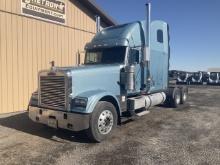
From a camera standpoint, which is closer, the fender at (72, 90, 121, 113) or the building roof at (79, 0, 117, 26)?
the fender at (72, 90, 121, 113)

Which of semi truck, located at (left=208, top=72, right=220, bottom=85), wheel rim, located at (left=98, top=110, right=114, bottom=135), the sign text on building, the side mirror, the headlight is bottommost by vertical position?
wheel rim, located at (left=98, top=110, right=114, bottom=135)

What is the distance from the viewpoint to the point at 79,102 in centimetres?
637

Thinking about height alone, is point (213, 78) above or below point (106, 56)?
below

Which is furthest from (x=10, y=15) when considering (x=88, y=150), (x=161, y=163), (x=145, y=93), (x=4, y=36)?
(x=161, y=163)

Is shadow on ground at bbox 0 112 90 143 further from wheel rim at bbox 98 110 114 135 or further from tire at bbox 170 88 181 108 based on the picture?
tire at bbox 170 88 181 108

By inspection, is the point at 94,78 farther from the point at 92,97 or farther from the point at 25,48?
the point at 25,48

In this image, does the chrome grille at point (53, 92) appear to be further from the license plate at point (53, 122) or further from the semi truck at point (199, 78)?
the semi truck at point (199, 78)

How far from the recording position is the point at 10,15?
1050cm

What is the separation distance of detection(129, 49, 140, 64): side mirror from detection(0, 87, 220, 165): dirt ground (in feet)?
7.37

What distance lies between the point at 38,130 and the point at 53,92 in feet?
6.28

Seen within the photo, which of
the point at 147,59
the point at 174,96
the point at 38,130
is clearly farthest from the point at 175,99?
the point at 38,130

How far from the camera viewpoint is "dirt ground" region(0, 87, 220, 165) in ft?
17.7

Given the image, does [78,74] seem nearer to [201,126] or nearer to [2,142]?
[2,142]

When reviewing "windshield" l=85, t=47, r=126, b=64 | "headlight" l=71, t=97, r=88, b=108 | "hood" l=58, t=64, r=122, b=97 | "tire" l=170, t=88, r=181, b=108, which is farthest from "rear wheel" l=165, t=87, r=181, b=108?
"headlight" l=71, t=97, r=88, b=108
